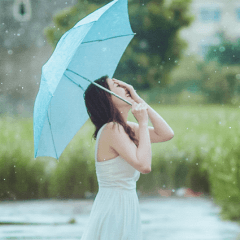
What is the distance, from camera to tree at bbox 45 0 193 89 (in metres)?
7.55

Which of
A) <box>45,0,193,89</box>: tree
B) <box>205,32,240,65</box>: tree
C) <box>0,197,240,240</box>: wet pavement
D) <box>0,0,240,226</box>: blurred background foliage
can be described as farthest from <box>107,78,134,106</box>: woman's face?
<box>205,32,240,65</box>: tree

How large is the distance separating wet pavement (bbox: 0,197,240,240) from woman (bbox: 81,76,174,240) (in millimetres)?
2086

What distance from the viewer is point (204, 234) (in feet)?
13.0

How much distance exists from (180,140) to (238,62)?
11.2 ft

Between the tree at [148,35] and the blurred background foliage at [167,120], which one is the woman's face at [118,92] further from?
the tree at [148,35]

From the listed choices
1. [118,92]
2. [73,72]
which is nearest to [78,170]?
[73,72]

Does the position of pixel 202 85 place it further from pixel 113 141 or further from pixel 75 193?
pixel 113 141

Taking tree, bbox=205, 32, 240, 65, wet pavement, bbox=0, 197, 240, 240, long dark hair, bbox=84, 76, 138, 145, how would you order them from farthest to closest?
1. tree, bbox=205, 32, 240, 65
2. wet pavement, bbox=0, 197, 240, 240
3. long dark hair, bbox=84, 76, 138, 145

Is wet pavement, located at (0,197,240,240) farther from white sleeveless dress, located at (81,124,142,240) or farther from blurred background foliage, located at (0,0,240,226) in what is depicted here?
white sleeveless dress, located at (81,124,142,240)

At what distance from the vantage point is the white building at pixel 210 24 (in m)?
8.02

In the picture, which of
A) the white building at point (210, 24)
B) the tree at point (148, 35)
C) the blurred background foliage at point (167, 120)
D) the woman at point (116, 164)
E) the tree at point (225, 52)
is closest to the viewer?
the woman at point (116, 164)

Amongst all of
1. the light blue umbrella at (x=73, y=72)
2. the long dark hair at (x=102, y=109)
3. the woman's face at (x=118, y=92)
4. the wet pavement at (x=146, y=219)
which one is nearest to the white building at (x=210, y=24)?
the wet pavement at (x=146, y=219)

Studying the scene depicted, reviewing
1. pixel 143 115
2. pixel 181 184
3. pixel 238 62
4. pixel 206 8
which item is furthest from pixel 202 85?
pixel 143 115

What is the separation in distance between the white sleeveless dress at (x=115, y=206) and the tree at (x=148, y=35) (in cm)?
567
